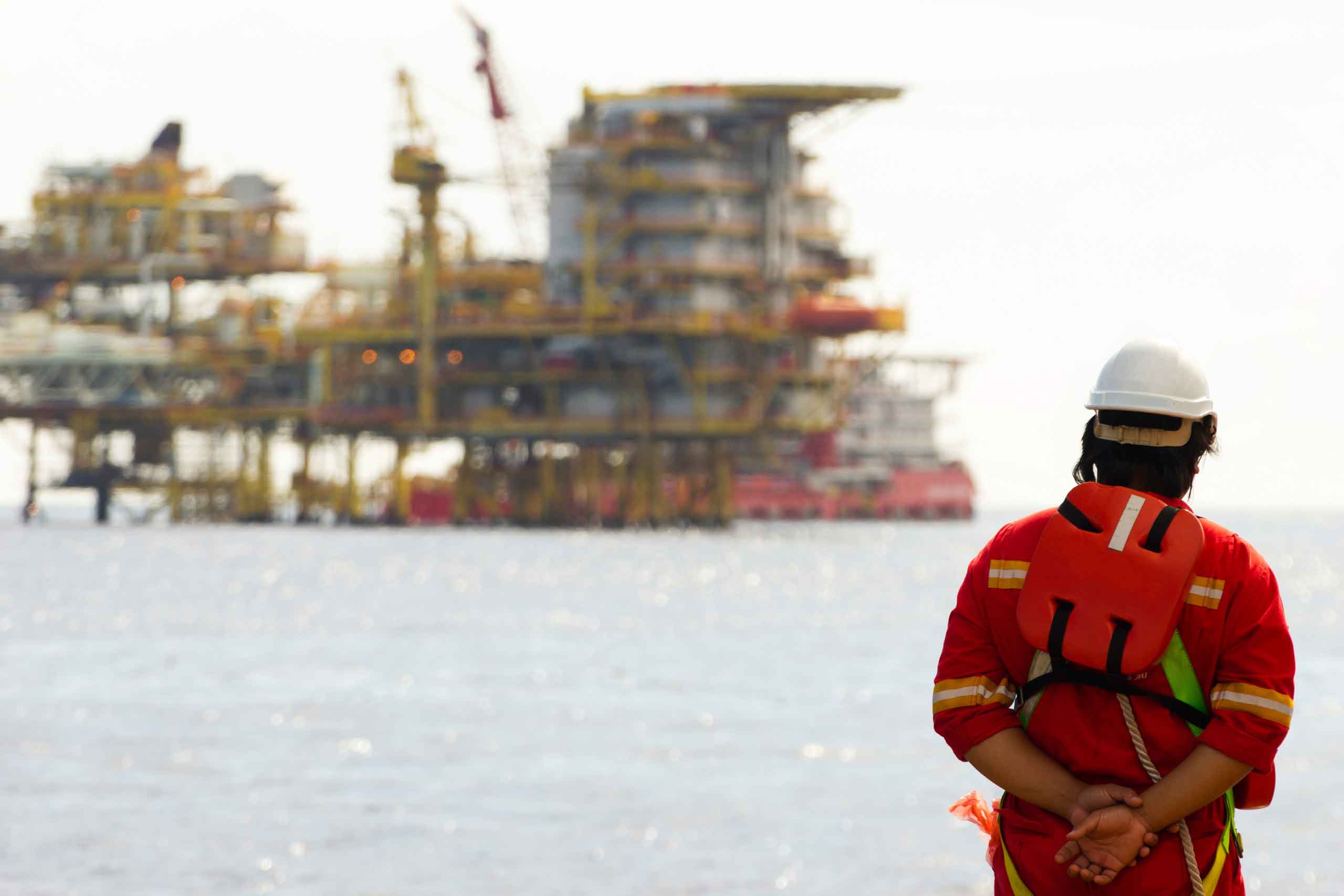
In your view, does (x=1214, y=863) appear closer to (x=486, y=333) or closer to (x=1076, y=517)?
(x=1076, y=517)

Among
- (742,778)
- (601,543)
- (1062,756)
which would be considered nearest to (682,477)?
(601,543)

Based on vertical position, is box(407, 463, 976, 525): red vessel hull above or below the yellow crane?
below

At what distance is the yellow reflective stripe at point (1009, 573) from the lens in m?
5.41

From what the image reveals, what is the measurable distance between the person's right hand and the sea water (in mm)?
11640

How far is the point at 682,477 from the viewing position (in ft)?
390

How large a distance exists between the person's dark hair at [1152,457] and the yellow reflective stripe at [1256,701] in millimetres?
511

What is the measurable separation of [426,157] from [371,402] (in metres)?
12.8

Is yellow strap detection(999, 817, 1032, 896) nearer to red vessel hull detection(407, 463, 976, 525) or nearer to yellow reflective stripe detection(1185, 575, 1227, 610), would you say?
yellow reflective stripe detection(1185, 575, 1227, 610)

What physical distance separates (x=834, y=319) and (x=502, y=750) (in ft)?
249

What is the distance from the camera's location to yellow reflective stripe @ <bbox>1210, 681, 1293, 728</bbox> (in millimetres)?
5324

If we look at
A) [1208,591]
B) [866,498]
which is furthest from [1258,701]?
[866,498]

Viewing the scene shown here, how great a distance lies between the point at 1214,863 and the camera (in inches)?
216

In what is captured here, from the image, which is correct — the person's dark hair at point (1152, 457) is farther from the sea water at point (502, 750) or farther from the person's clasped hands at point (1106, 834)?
the sea water at point (502, 750)

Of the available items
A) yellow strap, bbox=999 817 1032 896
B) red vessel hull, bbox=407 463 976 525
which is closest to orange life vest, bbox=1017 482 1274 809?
yellow strap, bbox=999 817 1032 896
